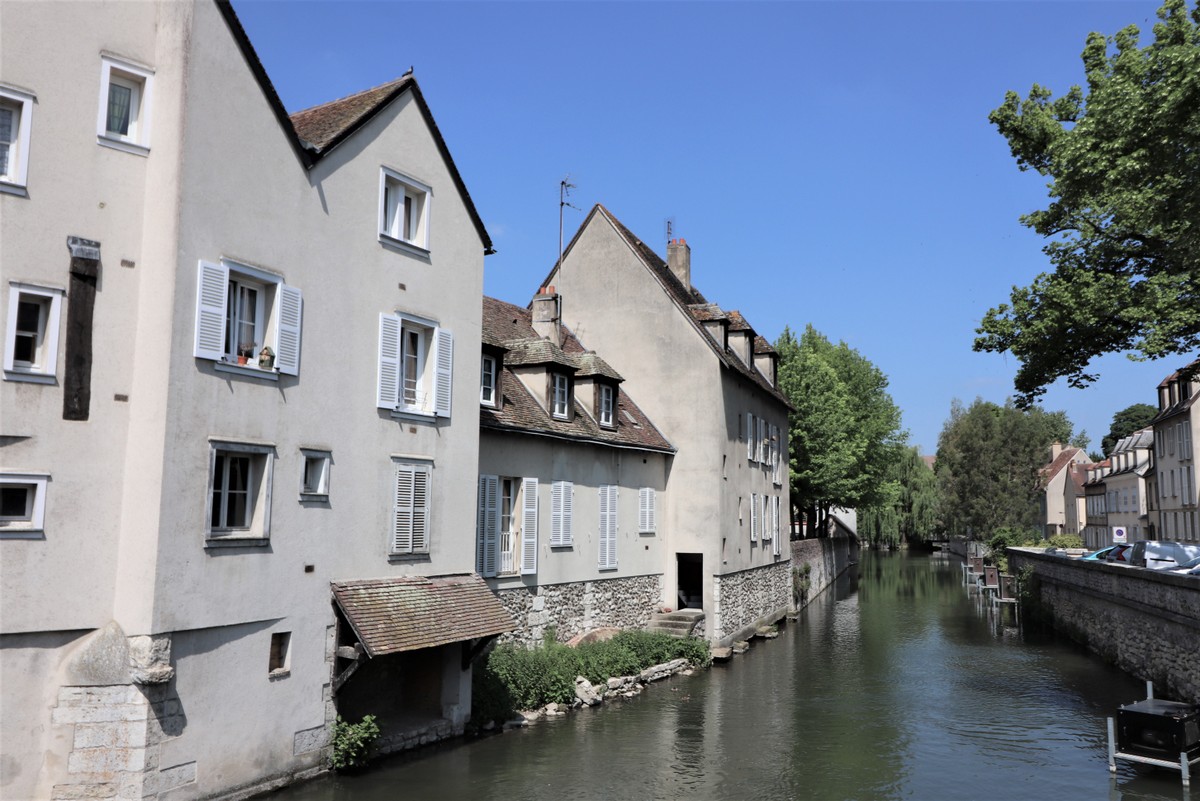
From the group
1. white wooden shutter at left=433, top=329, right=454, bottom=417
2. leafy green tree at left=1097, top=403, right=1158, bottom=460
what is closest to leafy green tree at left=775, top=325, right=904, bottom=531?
white wooden shutter at left=433, top=329, right=454, bottom=417

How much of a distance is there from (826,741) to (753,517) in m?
14.5

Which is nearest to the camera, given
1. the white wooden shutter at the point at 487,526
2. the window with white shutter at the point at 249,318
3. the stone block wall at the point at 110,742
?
the stone block wall at the point at 110,742

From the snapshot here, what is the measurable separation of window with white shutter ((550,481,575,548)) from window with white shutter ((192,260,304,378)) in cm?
921

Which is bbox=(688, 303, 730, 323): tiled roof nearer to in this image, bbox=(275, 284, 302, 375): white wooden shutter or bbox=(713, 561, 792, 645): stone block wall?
bbox=(713, 561, 792, 645): stone block wall

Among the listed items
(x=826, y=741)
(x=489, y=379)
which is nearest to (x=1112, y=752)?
(x=826, y=741)

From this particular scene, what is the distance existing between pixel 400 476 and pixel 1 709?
638 cm

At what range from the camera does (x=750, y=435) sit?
100 ft

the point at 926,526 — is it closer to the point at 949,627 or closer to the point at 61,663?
the point at 949,627

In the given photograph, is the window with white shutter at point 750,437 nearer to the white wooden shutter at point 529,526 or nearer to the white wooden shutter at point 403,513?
the white wooden shutter at point 529,526

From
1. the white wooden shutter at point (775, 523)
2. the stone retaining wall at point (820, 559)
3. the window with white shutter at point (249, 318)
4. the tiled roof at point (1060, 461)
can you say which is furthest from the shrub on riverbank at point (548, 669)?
the tiled roof at point (1060, 461)

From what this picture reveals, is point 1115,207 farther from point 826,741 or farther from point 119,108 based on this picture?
point 119,108

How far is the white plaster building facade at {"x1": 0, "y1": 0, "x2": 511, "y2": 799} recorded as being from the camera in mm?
10273

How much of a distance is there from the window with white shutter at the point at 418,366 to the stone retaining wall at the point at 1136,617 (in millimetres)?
15925

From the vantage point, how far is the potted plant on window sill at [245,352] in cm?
1221
